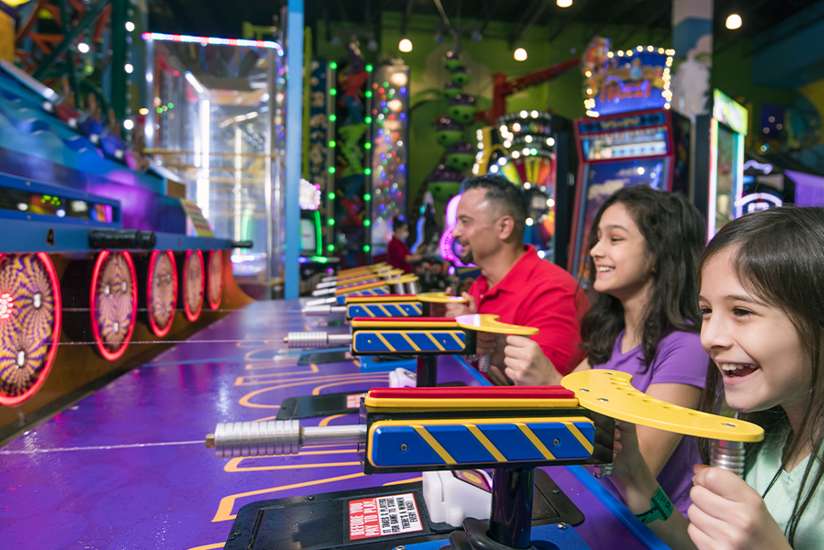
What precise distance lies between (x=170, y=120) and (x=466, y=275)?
3.41m

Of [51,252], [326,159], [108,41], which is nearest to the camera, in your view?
[51,252]

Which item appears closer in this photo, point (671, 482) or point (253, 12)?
point (671, 482)

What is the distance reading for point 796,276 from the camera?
2.27ft

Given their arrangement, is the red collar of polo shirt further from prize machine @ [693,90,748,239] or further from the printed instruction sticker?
prize machine @ [693,90,748,239]

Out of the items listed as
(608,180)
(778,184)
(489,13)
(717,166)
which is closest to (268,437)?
(608,180)

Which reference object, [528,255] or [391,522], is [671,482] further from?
[528,255]

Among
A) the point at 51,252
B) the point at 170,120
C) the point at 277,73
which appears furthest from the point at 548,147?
the point at 51,252

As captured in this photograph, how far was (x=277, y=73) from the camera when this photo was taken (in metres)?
5.61

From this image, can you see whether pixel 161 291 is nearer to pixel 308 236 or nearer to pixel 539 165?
pixel 539 165

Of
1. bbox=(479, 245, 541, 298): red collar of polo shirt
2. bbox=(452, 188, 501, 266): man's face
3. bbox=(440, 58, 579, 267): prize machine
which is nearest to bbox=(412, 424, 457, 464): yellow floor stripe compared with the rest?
bbox=(479, 245, 541, 298): red collar of polo shirt

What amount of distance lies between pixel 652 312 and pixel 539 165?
17.8 feet

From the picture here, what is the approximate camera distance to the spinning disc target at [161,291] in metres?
2.57

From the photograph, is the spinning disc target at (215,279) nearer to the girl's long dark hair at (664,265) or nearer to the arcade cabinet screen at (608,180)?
the girl's long dark hair at (664,265)

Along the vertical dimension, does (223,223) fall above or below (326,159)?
below
